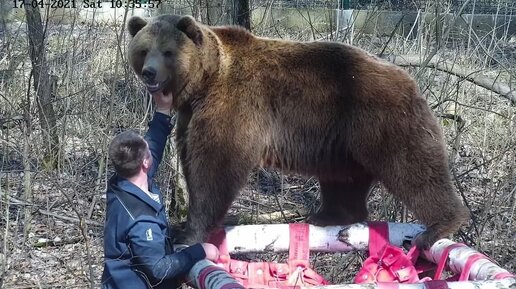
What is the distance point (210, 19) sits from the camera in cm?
591

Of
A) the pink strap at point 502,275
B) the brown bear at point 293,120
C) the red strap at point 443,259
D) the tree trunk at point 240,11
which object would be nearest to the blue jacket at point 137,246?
the brown bear at point 293,120

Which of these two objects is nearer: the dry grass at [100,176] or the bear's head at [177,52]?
the bear's head at [177,52]

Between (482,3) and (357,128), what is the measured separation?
858 cm

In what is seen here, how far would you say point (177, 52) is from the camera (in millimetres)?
4363

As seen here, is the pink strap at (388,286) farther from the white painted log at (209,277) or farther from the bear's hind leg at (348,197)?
the bear's hind leg at (348,197)

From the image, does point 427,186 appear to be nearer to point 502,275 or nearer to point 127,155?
point 502,275

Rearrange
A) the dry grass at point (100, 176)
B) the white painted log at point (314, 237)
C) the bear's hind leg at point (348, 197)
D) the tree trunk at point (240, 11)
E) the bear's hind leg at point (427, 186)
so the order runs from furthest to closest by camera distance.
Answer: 1. the tree trunk at point (240, 11)
2. the dry grass at point (100, 176)
3. the bear's hind leg at point (348, 197)
4. the bear's hind leg at point (427, 186)
5. the white painted log at point (314, 237)

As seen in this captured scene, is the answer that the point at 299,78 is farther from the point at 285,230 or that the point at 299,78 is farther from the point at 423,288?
the point at 423,288

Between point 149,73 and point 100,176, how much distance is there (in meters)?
1.26

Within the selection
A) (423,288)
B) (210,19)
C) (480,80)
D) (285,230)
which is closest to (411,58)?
(480,80)

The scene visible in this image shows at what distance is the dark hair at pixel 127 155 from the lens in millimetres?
3422

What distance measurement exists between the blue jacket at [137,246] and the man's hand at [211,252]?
2.9 inches

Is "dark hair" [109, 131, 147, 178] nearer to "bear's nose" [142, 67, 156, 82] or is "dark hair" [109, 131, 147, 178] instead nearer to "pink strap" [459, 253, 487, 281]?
"bear's nose" [142, 67, 156, 82]

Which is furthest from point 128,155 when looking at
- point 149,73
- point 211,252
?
point 149,73
